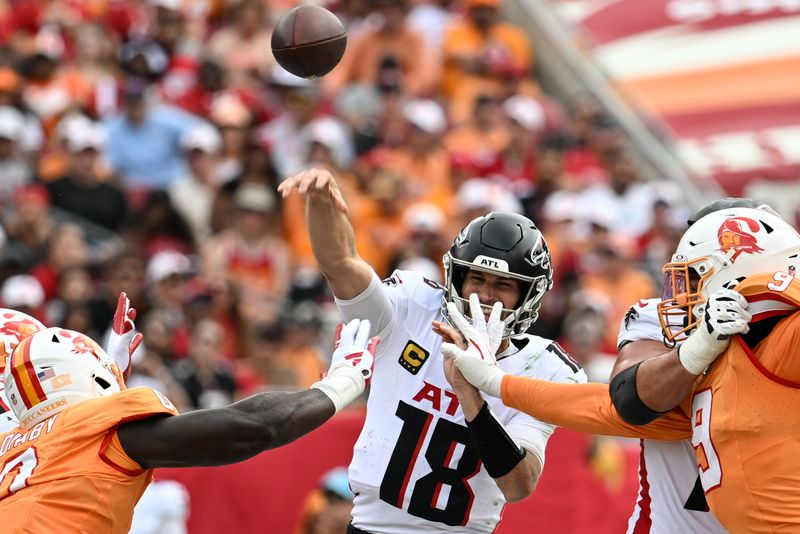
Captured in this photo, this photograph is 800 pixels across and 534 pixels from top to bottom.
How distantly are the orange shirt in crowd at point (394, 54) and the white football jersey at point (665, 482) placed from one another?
797cm

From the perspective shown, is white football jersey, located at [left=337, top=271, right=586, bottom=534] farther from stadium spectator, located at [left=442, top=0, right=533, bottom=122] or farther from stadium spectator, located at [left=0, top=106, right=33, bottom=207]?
stadium spectator, located at [left=442, top=0, right=533, bottom=122]

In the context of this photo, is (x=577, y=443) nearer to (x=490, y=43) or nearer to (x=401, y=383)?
(x=401, y=383)

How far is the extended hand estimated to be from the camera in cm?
523

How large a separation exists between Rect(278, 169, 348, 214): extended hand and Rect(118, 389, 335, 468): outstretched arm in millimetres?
825

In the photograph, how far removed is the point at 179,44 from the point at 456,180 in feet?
9.67

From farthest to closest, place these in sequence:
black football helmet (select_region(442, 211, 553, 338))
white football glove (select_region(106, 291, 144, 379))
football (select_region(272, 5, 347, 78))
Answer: football (select_region(272, 5, 347, 78)), white football glove (select_region(106, 291, 144, 379)), black football helmet (select_region(442, 211, 553, 338))

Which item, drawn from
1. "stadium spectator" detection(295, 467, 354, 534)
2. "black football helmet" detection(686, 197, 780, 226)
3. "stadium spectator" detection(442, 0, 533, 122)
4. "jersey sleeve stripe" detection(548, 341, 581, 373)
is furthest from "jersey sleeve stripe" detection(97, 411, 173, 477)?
"stadium spectator" detection(442, 0, 533, 122)

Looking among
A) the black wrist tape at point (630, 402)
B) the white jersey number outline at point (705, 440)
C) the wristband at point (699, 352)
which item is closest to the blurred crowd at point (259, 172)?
the black wrist tape at point (630, 402)

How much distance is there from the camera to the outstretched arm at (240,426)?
4.66m

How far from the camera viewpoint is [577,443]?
25.7 ft

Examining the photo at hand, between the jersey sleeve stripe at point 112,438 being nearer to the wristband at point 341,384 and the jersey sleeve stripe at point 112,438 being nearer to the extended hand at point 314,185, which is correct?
the wristband at point 341,384

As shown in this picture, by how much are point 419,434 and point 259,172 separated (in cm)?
612

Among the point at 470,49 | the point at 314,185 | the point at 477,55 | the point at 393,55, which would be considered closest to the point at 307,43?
the point at 314,185

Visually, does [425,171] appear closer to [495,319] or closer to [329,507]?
[329,507]
